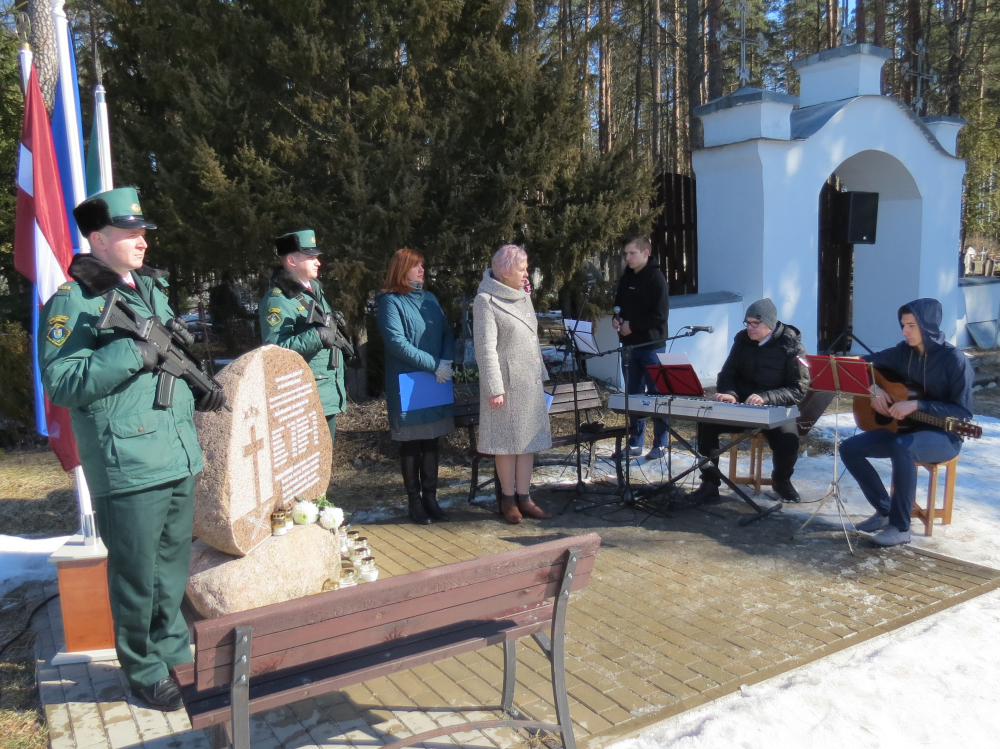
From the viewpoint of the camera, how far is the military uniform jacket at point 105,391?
102 inches

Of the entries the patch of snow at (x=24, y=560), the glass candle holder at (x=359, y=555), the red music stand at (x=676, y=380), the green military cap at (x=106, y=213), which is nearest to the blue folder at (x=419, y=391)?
the glass candle holder at (x=359, y=555)

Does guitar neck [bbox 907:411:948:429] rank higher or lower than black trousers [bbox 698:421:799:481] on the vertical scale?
higher

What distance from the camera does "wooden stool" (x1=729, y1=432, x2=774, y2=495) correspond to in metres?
5.59

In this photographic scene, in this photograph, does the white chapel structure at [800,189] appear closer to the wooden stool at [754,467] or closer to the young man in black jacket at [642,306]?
the young man in black jacket at [642,306]

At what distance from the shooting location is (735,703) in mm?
2982

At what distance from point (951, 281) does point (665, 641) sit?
10.5 m

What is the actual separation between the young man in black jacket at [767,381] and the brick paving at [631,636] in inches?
16.6

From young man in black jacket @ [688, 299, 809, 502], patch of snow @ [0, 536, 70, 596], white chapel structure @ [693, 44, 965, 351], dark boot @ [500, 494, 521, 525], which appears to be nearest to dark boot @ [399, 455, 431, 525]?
dark boot @ [500, 494, 521, 525]

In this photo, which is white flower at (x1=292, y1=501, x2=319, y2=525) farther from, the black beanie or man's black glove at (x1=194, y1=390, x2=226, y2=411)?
the black beanie

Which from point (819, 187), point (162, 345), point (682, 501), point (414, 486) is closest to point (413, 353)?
point (414, 486)

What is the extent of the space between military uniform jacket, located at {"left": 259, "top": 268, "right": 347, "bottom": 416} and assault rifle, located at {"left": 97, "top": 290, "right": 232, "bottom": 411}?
116cm

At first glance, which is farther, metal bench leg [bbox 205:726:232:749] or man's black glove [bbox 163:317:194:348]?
man's black glove [bbox 163:317:194:348]

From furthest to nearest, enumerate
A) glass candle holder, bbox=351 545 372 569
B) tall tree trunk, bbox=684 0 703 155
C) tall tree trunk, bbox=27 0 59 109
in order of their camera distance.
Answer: tall tree trunk, bbox=684 0 703 155
tall tree trunk, bbox=27 0 59 109
glass candle holder, bbox=351 545 372 569

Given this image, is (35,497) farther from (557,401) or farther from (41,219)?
(557,401)
